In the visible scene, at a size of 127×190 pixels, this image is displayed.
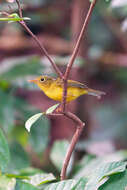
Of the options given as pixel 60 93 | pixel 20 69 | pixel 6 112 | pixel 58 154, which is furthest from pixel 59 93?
pixel 20 69

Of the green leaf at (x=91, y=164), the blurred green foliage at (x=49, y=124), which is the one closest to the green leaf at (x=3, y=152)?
the blurred green foliage at (x=49, y=124)

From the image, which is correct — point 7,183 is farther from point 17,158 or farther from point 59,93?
point 17,158

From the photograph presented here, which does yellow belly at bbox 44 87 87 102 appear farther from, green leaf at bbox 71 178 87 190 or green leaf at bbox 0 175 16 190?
green leaf at bbox 0 175 16 190

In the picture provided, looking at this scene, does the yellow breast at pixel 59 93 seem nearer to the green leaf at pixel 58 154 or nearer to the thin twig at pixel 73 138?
the green leaf at pixel 58 154

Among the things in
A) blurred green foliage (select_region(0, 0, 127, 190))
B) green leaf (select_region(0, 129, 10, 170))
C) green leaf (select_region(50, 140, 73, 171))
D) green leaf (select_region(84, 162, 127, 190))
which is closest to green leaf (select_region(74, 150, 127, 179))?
blurred green foliage (select_region(0, 0, 127, 190))

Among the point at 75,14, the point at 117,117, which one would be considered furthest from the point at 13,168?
the point at 117,117
